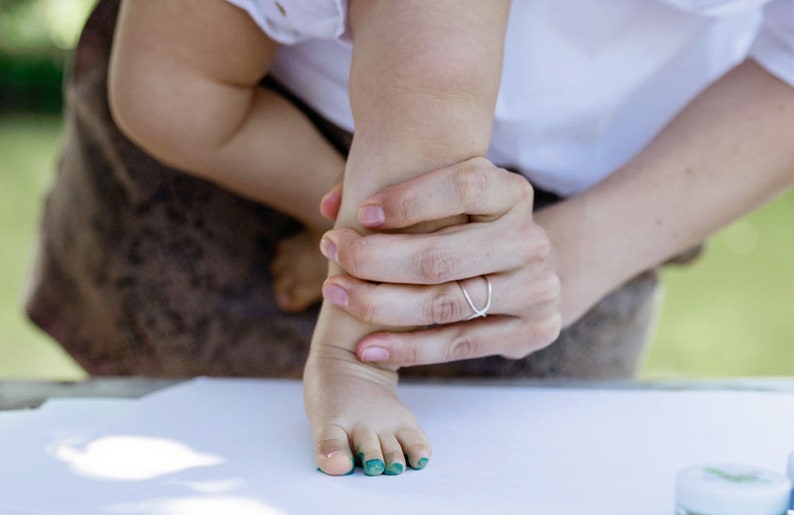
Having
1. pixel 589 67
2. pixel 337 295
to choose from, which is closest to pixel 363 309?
pixel 337 295

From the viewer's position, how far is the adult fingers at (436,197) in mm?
916

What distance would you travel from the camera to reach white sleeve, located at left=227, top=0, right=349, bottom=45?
3.37ft

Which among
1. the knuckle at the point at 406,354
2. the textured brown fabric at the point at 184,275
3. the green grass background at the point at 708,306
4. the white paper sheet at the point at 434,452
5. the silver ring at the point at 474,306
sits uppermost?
the silver ring at the point at 474,306

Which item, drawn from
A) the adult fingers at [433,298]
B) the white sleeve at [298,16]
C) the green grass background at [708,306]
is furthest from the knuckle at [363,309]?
the green grass background at [708,306]

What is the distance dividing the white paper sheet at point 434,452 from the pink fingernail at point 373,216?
0.23 meters

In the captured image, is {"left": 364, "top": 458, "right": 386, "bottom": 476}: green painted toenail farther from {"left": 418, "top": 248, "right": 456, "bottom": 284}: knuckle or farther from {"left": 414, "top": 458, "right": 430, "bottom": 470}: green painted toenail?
{"left": 418, "top": 248, "right": 456, "bottom": 284}: knuckle

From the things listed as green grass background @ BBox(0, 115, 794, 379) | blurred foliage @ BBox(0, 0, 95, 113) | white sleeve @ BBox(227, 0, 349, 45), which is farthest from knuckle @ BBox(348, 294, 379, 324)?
blurred foliage @ BBox(0, 0, 95, 113)

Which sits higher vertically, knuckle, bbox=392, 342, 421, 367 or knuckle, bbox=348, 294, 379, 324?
knuckle, bbox=348, 294, 379, 324

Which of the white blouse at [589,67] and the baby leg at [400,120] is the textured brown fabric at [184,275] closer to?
the white blouse at [589,67]

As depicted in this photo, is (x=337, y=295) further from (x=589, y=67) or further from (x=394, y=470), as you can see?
(x=589, y=67)

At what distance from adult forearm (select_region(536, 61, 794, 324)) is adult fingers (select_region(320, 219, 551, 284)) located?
237 millimetres

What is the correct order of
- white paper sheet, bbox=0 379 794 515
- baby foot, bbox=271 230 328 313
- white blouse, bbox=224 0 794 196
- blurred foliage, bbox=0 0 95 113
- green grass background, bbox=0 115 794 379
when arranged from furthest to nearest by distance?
1. blurred foliage, bbox=0 0 95 113
2. green grass background, bbox=0 115 794 379
3. baby foot, bbox=271 230 328 313
4. white blouse, bbox=224 0 794 196
5. white paper sheet, bbox=0 379 794 515

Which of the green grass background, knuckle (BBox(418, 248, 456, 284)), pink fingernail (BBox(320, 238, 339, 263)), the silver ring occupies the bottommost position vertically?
the green grass background

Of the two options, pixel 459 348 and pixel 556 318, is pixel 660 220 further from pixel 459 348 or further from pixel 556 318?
pixel 459 348
